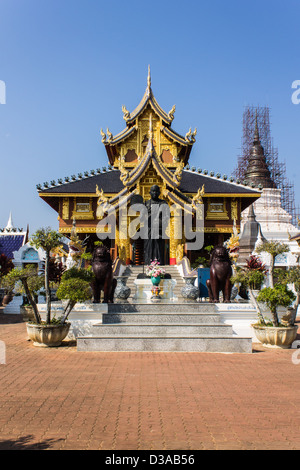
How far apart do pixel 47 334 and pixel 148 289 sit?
634 cm

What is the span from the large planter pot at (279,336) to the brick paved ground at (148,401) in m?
0.73

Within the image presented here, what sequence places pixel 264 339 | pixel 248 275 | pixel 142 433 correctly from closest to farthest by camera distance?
pixel 142 433, pixel 264 339, pixel 248 275

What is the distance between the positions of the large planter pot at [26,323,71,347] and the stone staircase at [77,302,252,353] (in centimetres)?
67

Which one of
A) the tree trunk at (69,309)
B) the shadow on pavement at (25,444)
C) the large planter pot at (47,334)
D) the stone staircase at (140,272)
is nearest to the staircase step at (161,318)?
the tree trunk at (69,309)

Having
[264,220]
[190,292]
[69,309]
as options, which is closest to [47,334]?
[69,309]

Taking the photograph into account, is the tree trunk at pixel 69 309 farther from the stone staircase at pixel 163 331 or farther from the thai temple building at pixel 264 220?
the thai temple building at pixel 264 220

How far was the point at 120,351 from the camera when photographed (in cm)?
960

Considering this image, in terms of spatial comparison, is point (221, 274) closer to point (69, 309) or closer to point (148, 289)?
point (148, 289)

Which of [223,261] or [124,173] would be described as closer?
[223,261]

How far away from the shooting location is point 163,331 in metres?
10.3

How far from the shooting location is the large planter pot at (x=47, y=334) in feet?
32.9

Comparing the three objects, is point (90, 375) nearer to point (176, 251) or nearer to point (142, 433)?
point (142, 433)
